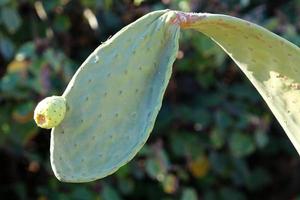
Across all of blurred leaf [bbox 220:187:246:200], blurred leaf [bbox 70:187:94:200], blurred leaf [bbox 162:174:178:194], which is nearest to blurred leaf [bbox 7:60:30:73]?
blurred leaf [bbox 70:187:94:200]

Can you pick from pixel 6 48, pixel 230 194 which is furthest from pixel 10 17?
pixel 230 194

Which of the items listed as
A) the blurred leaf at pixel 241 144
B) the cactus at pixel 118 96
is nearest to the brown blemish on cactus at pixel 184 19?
the cactus at pixel 118 96

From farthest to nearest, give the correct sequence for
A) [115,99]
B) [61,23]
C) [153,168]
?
[61,23] < [153,168] < [115,99]

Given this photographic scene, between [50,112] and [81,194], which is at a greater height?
[50,112]

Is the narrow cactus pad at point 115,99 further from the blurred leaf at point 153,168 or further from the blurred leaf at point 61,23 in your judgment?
the blurred leaf at point 61,23

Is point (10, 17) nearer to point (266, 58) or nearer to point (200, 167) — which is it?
point (200, 167)

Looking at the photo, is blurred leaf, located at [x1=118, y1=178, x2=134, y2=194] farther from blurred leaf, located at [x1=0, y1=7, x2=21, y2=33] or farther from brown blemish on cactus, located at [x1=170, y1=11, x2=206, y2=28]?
brown blemish on cactus, located at [x1=170, y1=11, x2=206, y2=28]
